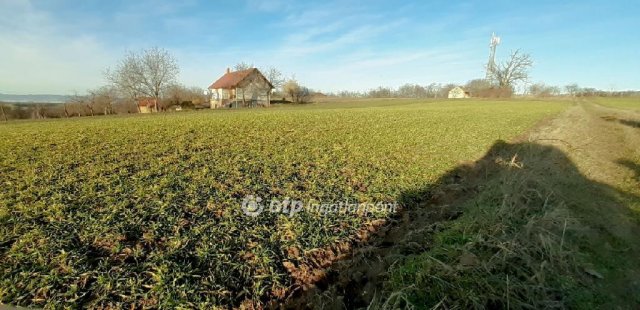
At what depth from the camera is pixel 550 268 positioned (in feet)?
11.4

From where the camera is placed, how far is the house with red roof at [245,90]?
54.5 meters

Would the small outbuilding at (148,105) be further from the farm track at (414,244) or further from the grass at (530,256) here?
the grass at (530,256)

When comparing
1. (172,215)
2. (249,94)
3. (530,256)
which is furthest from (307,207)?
(249,94)

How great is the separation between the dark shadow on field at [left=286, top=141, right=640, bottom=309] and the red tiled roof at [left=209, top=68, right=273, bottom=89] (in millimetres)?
51915

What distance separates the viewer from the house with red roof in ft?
179

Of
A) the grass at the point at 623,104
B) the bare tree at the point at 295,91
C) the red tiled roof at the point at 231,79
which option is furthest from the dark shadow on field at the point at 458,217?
the bare tree at the point at 295,91

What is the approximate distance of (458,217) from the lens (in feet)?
17.1

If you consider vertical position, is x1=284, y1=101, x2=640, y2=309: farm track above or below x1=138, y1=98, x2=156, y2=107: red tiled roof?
below

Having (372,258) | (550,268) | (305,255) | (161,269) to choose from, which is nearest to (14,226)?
(161,269)

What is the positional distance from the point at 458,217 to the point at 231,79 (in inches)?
2301

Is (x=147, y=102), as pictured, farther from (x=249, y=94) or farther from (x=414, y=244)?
(x=414, y=244)

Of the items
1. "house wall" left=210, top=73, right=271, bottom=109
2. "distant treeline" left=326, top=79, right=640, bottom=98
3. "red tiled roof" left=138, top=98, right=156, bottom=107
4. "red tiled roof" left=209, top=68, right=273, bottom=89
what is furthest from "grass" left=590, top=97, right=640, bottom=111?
"red tiled roof" left=138, top=98, right=156, bottom=107

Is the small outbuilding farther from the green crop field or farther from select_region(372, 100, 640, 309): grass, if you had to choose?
select_region(372, 100, 640, 309): grass

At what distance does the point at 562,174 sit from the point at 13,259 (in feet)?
34.6
